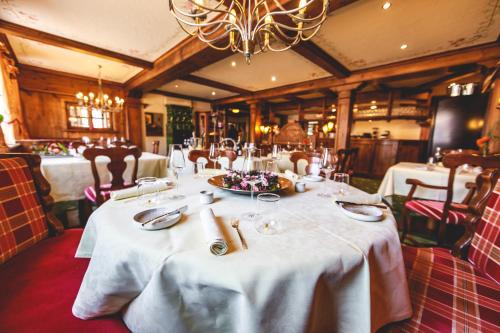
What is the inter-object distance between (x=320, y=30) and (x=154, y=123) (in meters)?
6.40

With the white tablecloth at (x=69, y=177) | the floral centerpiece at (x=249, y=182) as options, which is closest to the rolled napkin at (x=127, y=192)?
the floral centerpiece at (x=249, y=182)

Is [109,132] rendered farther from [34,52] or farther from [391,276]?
[391,276]

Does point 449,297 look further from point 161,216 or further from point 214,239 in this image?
point 161,216

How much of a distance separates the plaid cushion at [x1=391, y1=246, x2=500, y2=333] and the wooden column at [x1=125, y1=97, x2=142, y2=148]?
7.46 metres

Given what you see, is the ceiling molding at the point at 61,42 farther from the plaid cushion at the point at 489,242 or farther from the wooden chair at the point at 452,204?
the plaid cushion at the point at 489,242

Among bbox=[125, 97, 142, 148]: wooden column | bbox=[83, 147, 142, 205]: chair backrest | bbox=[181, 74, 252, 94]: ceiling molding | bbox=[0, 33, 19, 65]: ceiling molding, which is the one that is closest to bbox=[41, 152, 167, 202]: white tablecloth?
bbox=[83, 147, 142, 205]: chair backrest

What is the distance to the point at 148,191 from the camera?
45.3 inches

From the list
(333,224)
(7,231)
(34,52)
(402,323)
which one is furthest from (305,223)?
(34,52)

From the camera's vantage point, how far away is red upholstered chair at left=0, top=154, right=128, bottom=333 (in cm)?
61

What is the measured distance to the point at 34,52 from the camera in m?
4.01

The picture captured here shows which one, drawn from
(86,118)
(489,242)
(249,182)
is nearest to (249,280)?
(249,182)

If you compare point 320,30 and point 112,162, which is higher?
point 320,30

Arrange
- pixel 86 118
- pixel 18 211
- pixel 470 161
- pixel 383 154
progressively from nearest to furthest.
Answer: pixel 18 211
pixel 470 161
pixel 86 118
pixel 383 154

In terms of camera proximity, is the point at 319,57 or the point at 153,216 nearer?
the point at 153,216
